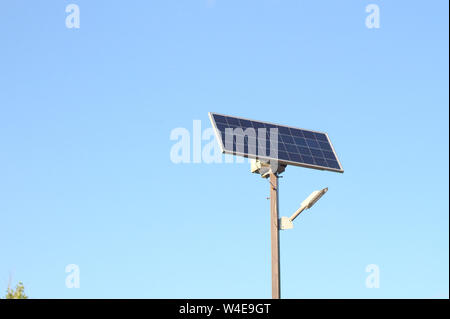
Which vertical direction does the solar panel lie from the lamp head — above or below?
above

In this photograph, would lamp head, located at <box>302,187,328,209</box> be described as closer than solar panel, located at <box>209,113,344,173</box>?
Yes

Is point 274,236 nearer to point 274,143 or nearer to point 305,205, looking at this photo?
point 305,205

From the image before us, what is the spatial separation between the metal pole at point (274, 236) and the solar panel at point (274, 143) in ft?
2.60

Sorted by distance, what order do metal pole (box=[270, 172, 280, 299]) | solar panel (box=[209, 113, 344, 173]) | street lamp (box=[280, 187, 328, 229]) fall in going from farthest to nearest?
solar panel (box=[209, 113, 344, 173]) < street lamp (box=[280, 187, 328, 229]) < metal pole (box=[270, 172, 280, 299])

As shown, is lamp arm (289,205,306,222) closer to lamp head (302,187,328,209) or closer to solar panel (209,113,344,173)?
lamp head (302,187,328,209)

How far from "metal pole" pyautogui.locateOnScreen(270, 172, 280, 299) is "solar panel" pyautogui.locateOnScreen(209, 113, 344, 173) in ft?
2.60

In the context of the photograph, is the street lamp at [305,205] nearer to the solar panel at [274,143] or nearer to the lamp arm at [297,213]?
the lamp arm at [297,213]

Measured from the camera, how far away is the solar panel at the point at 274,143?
57.1 feet

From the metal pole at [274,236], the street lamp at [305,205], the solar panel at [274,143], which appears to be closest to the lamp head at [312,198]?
the street lamp at [305,205]

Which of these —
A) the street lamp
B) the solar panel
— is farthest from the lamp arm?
the solar panel

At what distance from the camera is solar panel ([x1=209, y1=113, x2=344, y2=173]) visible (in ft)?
57.1
